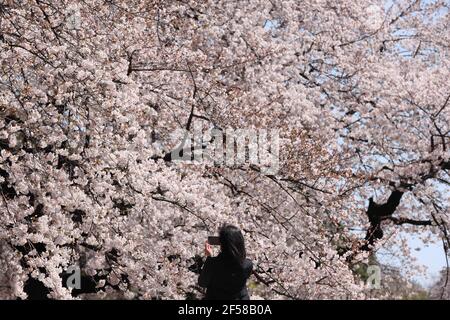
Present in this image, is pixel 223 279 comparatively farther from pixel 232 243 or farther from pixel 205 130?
pixel 205 130

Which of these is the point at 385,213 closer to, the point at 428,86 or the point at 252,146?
the point at 428,86

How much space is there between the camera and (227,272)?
4.97m

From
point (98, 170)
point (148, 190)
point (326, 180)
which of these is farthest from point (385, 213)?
point (98, 170)

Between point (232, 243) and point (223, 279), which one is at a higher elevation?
point (232, 243)

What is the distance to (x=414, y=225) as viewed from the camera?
14.0 meters

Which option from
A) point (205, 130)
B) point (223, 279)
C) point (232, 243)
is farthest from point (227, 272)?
point (205, 130)

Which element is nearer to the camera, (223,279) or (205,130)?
(223,279)

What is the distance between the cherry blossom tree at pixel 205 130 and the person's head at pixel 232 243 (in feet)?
7.31

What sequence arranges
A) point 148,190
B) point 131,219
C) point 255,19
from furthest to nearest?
point 255,19 < point 131,219 < point 148,190

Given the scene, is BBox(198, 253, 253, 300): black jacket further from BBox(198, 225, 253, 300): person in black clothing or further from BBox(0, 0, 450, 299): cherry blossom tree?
BBox(0, 0, 450, 299): cherry blossom tree

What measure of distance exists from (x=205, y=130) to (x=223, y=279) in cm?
488

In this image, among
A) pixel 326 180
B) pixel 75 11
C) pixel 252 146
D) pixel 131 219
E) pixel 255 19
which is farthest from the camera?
pixel 255 19

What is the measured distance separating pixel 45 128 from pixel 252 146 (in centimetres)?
341

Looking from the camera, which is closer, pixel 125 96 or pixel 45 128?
pixel 45 128
